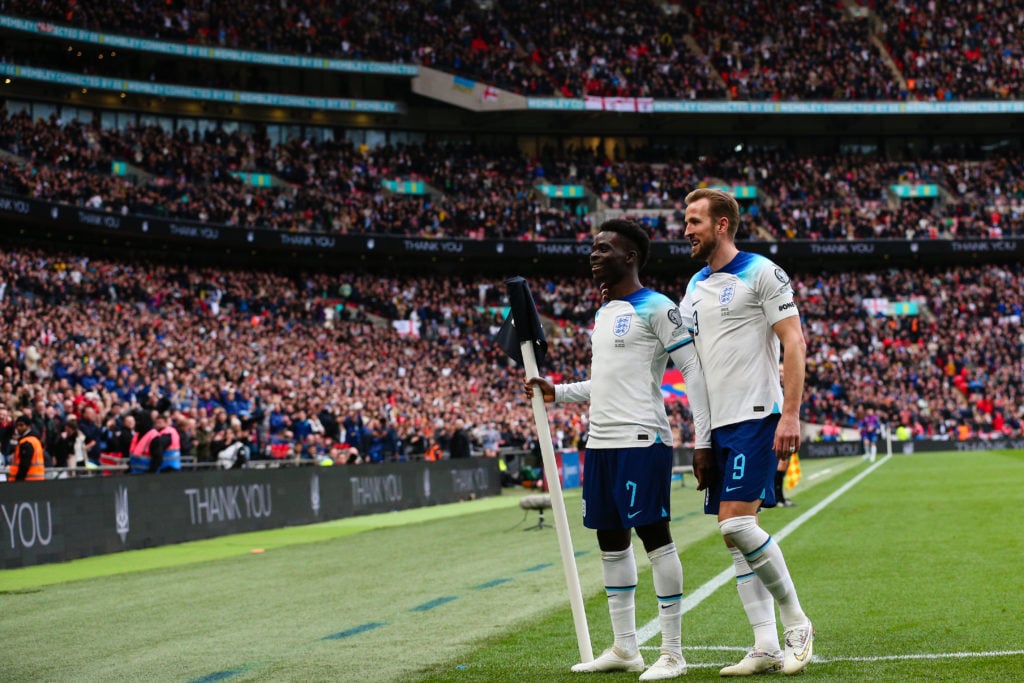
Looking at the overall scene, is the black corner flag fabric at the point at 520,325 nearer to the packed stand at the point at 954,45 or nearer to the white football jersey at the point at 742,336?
the white football jersey at the point at 742,336

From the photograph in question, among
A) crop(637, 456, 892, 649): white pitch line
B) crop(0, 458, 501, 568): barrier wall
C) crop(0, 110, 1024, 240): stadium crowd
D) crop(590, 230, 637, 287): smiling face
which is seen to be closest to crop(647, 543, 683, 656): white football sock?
crop(637, 456, 892, 649): white pitch line

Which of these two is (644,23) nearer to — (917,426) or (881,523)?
(917,426)

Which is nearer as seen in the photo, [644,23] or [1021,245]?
[1021,245]

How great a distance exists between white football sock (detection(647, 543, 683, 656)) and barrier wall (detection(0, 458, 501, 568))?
36.7 ft

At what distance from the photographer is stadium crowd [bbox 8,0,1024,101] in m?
58.7

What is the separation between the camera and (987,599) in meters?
8.59

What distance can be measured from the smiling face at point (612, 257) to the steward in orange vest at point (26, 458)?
38.7ft

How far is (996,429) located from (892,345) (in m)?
6.05

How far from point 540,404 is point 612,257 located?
87cm

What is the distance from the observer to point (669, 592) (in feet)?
20.2

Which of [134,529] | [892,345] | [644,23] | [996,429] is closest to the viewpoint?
[134,529]

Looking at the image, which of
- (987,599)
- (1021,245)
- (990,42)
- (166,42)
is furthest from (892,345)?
(987,599)

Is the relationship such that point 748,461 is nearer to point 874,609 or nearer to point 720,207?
point 720,207

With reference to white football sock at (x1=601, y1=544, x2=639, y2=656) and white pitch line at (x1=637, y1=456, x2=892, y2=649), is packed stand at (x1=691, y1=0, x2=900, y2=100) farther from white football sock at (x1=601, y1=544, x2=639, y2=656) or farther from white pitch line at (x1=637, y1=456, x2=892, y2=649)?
white football sock at (x1=601, y1=544, x2=639, y2=656)
